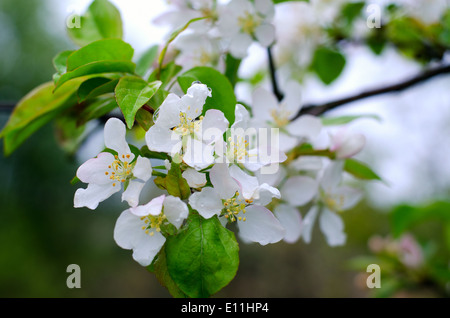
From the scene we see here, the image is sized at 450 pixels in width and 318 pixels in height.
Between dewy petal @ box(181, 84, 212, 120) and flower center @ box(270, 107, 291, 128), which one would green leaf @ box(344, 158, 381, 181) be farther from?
dewy petal @ box(181, 84, 212, 120)

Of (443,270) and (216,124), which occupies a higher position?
(216,124)

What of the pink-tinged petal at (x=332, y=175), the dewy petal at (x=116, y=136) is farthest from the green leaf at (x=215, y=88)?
the pink-tinged petal at (x=332, y=175)

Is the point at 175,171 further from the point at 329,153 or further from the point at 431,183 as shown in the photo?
the point at 431,183

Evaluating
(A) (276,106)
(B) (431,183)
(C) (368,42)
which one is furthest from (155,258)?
(B) (431,183)

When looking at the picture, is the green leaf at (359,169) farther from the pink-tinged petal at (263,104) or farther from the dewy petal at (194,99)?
the dewy petal at (194,99)

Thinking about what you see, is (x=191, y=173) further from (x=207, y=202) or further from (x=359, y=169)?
(x=359, y=169)
